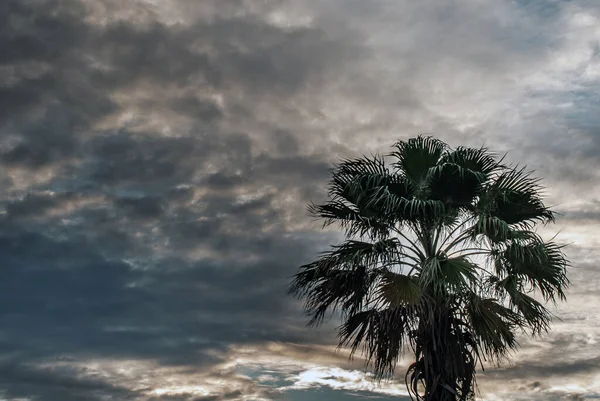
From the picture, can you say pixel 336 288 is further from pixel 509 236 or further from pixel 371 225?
pixel 509 236

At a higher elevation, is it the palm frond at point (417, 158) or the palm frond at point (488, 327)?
the palm frond at point (417, 158)

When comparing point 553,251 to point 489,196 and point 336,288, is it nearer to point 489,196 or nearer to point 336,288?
point 489,196

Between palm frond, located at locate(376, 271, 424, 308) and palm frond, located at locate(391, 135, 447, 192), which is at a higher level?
palm frond, located at locate(391, 135, 447, 192)

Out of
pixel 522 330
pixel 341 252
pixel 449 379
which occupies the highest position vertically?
pixel 341 252

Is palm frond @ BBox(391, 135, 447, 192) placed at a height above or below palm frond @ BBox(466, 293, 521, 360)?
above

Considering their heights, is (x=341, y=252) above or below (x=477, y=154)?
below

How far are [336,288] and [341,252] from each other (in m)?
0.76

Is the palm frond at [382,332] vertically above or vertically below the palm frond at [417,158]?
below

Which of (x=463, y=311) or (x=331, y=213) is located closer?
(x=463, y=311)

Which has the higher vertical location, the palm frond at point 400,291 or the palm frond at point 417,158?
the palm frond at point 417,158

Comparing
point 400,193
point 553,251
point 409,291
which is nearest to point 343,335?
point 409,291

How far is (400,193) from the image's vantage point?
1781 cm

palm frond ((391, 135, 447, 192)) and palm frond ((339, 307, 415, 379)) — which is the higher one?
palm frond ((391, 135, 447, 192))

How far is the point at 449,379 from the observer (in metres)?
16.7
